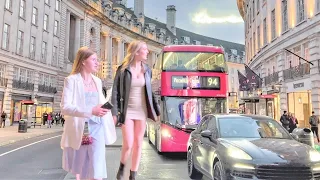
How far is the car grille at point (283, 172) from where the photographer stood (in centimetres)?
528

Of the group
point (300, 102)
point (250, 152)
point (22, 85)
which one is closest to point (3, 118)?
point (22, 85)

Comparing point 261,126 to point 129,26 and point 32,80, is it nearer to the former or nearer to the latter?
point 32,80

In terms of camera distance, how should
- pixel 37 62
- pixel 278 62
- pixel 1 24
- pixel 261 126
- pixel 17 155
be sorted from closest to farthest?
1. pixel 261 126
2. pixel 17 155
3. pixel 278 62
4. pixel 1 24
5. pixel 37 62

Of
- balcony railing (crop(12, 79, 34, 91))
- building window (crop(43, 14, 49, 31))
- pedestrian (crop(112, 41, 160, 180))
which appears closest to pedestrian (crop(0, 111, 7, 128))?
balcony railing (crop(12, 79, 34, 91))

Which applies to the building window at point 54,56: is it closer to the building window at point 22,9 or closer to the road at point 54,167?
the building window at point 22,9

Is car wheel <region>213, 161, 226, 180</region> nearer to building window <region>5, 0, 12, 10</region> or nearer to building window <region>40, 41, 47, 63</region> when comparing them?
building window <region>5, 0, 12, 10</region>

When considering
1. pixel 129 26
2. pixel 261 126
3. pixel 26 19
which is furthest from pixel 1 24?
pixel 129 26

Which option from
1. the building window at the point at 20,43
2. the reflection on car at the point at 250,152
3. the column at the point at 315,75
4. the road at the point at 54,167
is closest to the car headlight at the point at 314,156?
the reflection on car at the point at 250,152

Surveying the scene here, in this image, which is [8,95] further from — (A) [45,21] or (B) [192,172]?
(B) [192,172]

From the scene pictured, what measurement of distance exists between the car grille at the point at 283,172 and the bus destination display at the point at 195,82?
23.3 ft

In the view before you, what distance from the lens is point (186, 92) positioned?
12.2 m

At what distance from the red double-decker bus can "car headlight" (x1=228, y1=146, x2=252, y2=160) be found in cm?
607

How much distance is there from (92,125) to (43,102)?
4224 centimetres

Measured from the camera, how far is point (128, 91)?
4332mm
